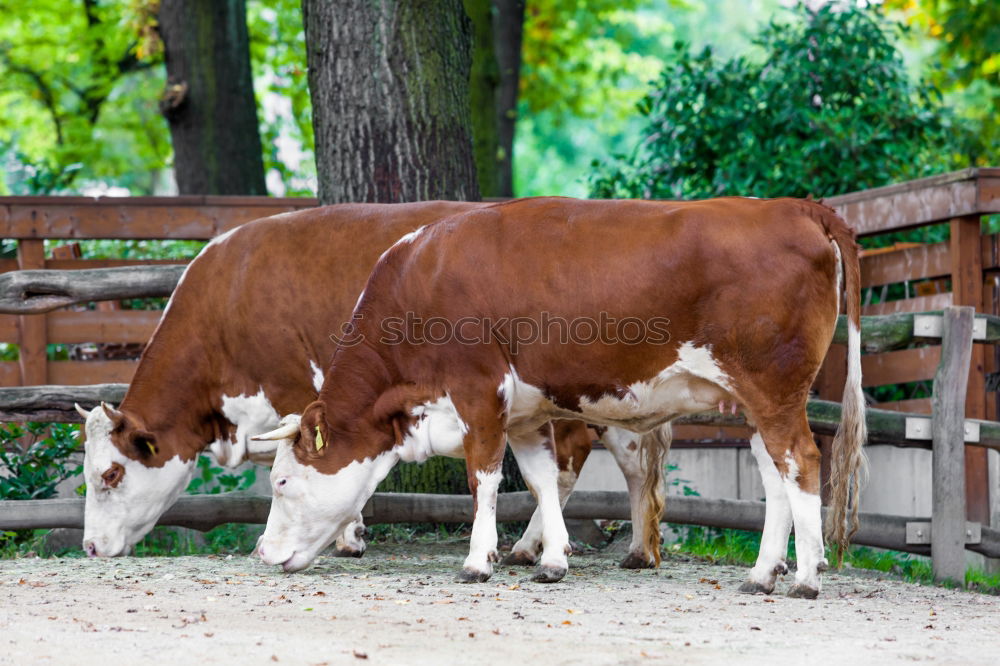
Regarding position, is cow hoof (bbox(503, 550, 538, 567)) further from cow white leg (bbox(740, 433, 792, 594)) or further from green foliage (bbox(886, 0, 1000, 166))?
green foliage (bbox(886, 0, 1000, 166))

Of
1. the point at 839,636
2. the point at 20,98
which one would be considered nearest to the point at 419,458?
the point at 839,636

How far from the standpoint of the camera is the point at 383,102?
7.19 metres

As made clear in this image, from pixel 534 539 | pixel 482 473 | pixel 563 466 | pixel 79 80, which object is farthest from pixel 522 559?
pixel 79 80

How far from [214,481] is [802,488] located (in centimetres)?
401

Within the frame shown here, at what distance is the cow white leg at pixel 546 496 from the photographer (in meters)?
5.46

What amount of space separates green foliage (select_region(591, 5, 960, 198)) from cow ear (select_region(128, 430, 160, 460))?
500 centimetres

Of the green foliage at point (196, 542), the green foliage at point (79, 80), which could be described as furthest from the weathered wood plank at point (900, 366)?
the green foliage at point (79, 80)

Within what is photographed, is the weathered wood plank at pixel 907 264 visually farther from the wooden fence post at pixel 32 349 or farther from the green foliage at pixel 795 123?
the wooden fence post at pixel 32 349

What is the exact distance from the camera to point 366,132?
7199 mm

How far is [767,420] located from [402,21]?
341 centimetres

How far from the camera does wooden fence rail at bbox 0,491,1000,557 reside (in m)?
6.35

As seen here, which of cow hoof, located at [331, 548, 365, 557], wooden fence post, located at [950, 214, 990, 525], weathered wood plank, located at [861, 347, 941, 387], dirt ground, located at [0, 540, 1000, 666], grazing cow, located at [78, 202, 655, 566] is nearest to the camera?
dirt ground, located at [0, 540, 1000, 666]

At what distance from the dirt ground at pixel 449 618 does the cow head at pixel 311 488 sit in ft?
0.46

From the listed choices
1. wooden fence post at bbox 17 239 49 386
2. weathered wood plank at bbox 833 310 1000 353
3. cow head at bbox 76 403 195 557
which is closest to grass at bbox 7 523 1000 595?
cow head at bbox 76 403 195 557
